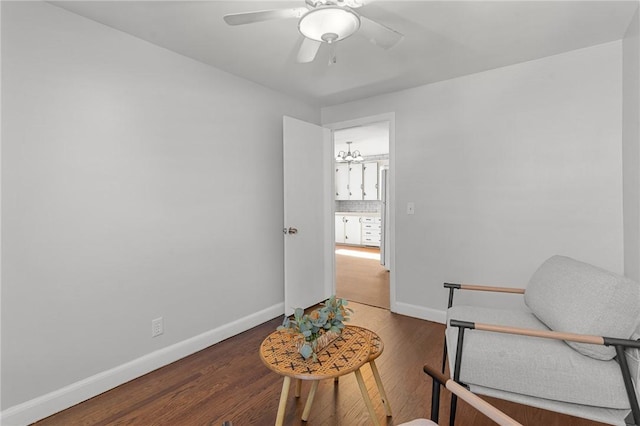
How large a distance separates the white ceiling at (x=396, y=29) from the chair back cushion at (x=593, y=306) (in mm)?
1578

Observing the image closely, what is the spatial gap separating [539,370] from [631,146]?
1747mm

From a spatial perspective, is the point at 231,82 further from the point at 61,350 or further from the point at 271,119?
the point at 61,350

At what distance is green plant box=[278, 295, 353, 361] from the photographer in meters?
1.55

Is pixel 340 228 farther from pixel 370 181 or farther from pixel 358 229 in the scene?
pixel 370 181

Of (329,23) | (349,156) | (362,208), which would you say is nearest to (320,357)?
(329,23)

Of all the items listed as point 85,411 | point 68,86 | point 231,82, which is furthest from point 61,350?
point 231,82

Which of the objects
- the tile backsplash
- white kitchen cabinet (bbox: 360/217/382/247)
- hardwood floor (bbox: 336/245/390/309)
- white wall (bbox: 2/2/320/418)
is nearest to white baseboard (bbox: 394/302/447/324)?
hardwood floor (bbox: 336/245/390/309)

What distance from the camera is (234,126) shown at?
9.57 ft

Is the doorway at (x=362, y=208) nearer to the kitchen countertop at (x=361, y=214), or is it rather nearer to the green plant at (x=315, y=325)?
the kitchen countertop at (x=361, y=214)

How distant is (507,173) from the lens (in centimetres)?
278

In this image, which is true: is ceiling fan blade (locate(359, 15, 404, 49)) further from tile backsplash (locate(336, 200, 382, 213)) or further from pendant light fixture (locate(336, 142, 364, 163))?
tile backsplash (locate(336, 200, 382, 213))

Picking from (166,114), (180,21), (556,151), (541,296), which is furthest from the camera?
(556,151)

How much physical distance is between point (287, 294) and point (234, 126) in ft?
5.60

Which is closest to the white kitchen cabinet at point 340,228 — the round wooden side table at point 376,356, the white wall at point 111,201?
the white wall at point 111,201
